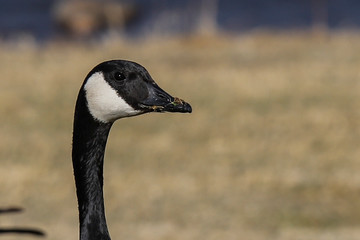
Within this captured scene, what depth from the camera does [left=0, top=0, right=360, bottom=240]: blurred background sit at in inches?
398

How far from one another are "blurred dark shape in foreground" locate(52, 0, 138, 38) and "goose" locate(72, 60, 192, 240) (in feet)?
65.5

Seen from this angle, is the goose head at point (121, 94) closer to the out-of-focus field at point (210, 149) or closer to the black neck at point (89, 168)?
the black neck at point (89, 168)

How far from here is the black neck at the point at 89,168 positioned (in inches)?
200

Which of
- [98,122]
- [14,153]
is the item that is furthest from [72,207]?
[98,122]

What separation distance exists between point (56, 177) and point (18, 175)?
1.44 ft

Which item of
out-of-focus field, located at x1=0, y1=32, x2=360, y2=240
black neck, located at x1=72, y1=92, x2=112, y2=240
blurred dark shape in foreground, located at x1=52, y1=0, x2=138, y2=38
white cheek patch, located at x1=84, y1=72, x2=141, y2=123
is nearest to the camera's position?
white cheek patch, located at x1=84, y1=72, x2=141, y2=123

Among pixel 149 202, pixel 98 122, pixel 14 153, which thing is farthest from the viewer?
pixel 14 153

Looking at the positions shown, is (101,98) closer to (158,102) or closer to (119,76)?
(119,76)

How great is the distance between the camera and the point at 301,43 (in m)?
17.5

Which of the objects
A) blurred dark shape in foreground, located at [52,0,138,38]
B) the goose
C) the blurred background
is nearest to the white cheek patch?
the goose

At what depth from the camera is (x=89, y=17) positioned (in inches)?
1067

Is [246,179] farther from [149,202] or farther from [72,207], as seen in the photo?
[72,207]

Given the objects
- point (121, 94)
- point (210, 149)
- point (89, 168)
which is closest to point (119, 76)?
point (121, 94)

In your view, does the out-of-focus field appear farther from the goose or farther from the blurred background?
the goose
